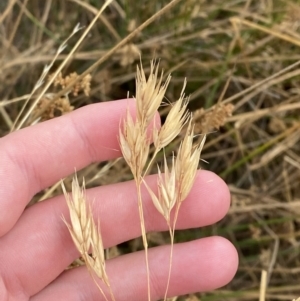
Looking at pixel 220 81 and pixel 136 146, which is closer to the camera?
pixel 136 146

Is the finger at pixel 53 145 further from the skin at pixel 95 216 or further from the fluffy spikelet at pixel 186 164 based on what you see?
the fluffy spikelet at pixel 186 164

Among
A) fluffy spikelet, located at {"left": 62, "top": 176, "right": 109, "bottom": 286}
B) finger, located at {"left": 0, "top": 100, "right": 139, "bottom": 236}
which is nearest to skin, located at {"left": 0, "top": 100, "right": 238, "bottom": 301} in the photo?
finger, located at {"left": 0, "top": 100, "right": 139, "bottom": 236}

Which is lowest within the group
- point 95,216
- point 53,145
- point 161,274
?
point 161,274

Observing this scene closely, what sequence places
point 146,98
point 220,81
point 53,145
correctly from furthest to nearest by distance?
1. point 220,81
2. point 53,145
3. point 146,98

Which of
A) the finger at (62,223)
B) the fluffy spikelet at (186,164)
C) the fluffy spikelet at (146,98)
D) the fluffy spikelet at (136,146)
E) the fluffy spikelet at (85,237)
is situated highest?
the fluffy spikelet at (146,98)

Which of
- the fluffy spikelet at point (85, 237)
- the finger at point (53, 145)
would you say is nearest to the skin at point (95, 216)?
the finger at point (53, 145)

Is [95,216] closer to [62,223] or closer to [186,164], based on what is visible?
[62,223]

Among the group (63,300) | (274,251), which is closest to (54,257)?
(63,300)

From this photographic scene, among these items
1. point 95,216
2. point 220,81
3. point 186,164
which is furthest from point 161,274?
point 220,81
